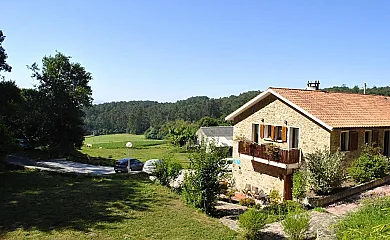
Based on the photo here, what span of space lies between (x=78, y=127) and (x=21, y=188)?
20530mm

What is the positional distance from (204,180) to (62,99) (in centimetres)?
2587

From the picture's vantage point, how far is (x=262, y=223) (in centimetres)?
1102

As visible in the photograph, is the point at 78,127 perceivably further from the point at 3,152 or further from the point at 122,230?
the point at 122,230

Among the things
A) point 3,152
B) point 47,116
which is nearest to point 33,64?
point 47,116

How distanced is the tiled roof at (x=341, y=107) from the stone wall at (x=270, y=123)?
591mm

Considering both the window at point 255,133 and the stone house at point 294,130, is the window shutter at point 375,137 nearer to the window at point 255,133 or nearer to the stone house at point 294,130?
the stone house at point 294,130

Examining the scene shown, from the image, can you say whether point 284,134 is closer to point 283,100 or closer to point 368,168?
point 283,100

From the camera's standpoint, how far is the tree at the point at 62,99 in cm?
3559

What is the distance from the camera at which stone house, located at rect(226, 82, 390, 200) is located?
1855 cm

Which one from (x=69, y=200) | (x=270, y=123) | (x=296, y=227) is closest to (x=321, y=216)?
(x=296, y=227)

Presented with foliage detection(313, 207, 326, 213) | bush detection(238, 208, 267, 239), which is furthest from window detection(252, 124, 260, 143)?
bush detection(238, 208, 267, 239)

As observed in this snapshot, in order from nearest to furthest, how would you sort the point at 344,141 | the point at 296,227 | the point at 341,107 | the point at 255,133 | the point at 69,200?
the point at 296,227, the point at 69,200, the point at 344,141, the point at 341,107, the point at 255,133

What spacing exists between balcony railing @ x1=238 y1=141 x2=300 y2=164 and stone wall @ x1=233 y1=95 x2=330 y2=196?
0.56 m

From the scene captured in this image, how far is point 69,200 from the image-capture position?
51.5ft
